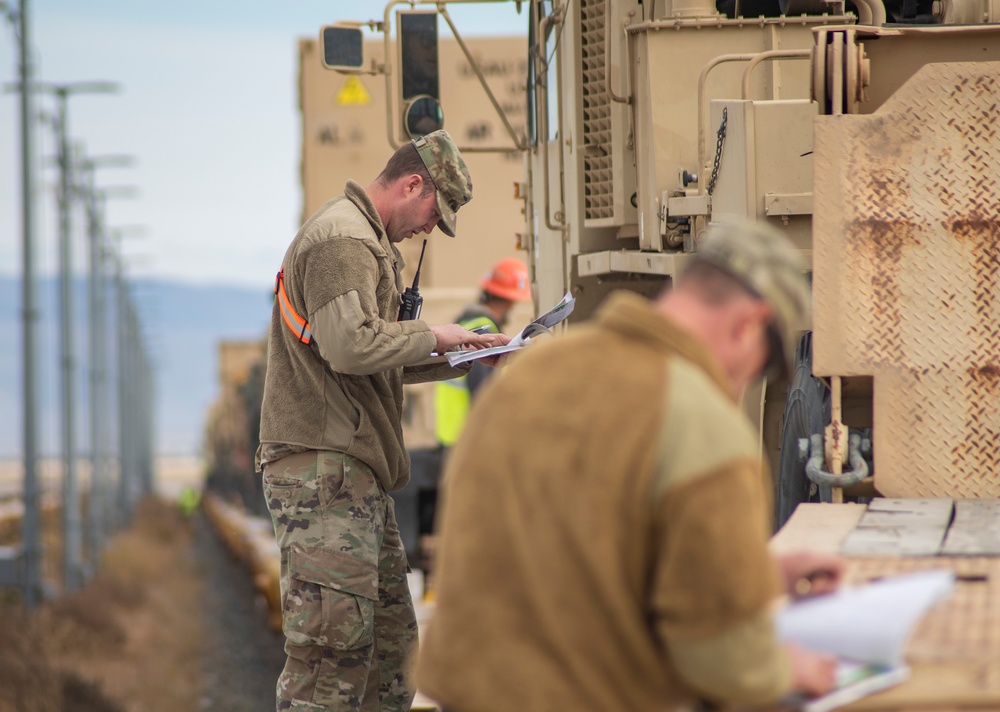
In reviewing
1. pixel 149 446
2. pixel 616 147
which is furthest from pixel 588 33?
pixel 149 446

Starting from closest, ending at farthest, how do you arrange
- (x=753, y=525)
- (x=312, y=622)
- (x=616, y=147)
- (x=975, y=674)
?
(x=753, y=525) → (x=975, y=674) → (x=312, y=622) → (x=616, y=147)

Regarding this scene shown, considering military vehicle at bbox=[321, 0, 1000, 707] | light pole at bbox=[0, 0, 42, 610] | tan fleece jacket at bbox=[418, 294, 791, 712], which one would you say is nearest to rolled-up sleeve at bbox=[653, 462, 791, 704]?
tan fleece jacket at bbox=[418, 294, 791, 712]

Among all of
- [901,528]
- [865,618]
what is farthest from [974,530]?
[865,618]

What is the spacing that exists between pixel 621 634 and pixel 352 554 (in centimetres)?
210

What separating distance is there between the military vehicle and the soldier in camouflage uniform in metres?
1.10

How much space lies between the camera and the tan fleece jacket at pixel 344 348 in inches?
174

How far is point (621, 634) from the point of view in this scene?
8.21ft

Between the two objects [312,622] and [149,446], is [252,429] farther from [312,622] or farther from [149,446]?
[149,446]

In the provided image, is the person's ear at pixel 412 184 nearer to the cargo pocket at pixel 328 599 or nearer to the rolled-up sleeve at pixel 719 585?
the cargo pocket at pixel 328 599

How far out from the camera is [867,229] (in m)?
4.64

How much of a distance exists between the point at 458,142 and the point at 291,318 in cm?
851

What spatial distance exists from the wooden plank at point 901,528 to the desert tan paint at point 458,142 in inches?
337

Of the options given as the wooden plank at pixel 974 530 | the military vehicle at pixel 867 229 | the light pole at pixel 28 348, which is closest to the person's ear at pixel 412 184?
the military vehicle at pixel 867 229

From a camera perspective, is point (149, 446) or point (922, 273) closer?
point (922, 273)
